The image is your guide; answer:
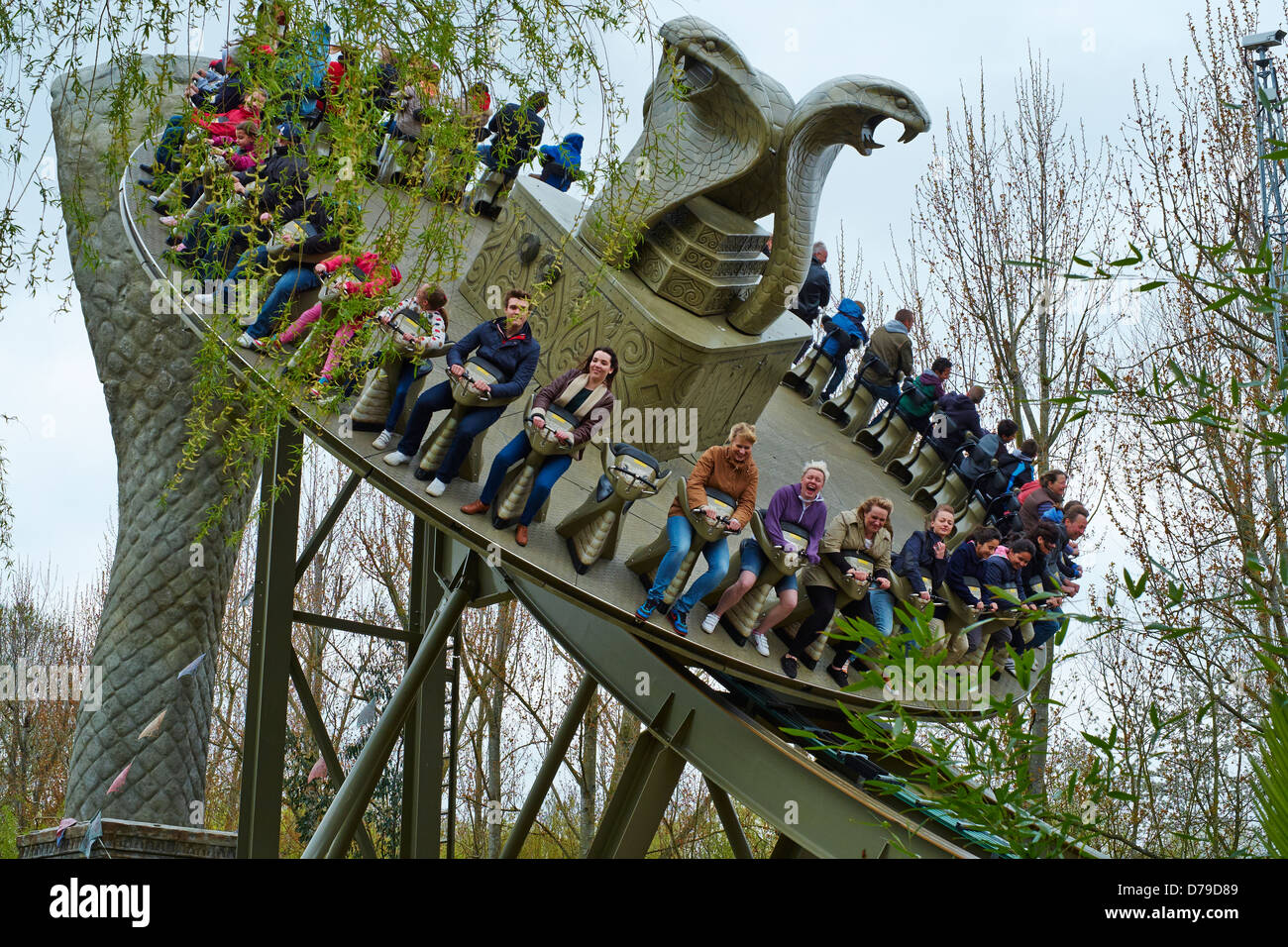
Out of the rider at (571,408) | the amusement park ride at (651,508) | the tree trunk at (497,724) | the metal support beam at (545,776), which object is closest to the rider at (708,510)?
the amusement park ride at (651,508)

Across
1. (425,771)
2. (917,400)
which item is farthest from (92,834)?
(917,400)

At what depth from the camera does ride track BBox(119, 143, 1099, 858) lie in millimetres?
8172

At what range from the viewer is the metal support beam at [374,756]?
31.1 feet

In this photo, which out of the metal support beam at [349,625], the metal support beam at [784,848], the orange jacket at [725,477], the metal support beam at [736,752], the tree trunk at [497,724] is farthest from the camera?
the tree trunk at [497,724]

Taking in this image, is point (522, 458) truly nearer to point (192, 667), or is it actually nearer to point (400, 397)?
point (400, 397)

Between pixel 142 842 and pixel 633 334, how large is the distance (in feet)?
25.2

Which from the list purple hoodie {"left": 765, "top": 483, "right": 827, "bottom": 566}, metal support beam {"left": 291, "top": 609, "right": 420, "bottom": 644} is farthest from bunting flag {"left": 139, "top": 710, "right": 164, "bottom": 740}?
purple hoodie {"left": 765, "top": 483, "right": 827, "bottom": 566}

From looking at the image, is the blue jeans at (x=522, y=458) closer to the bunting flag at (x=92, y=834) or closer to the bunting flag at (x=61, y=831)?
the bunting flag at (x=92, y=834)

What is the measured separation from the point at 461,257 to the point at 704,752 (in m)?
5.04

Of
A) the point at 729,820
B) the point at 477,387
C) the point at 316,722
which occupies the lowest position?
the point at 729,820

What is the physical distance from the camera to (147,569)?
600 inches

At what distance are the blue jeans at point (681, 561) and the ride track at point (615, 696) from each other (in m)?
0.25

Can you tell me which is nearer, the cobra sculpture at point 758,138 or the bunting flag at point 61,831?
the cobra sculpture at point 758,138

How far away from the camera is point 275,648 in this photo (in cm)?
1017
